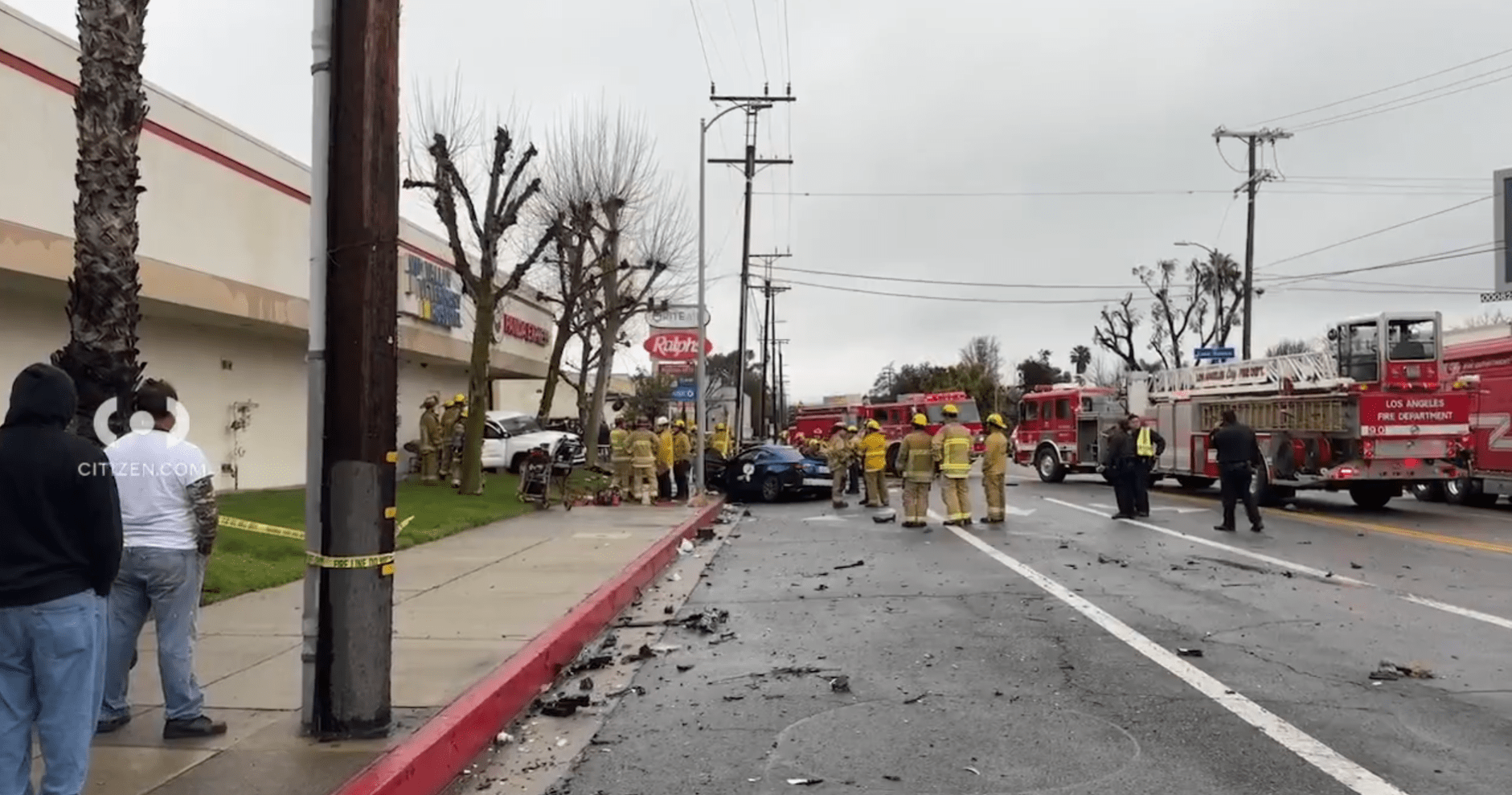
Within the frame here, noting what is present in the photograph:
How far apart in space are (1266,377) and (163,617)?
21265 millimetres

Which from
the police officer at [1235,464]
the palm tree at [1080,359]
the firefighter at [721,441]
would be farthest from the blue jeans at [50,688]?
the palm tree at [1080,359]

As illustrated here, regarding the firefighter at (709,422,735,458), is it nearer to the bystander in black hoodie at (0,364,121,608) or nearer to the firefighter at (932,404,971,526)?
the firefighter at (932,404,971,526)

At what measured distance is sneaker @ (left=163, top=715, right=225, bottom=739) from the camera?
216 inches

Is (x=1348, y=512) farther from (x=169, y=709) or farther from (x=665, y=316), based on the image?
(x=169, y=709)

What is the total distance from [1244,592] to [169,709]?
9063 millimetres

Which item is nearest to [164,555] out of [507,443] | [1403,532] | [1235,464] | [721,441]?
[1235,464]

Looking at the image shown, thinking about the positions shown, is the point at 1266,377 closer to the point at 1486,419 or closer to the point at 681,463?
the point at 1486,419

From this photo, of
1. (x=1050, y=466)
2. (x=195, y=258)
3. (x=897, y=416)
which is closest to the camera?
(x=195, y=258)

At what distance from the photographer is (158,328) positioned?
17.1 m

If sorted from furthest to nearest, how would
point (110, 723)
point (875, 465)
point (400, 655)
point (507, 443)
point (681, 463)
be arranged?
point (507, 443) → point (681, 463) → point (875, 465) → point (400, 655) → point (110, 723)

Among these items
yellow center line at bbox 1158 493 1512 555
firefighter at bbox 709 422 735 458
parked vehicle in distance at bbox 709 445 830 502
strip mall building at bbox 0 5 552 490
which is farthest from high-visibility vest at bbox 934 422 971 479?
firefighter at bbox 709 422 735 458

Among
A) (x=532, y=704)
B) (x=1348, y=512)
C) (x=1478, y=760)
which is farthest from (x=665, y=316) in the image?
(x=1478, y=760)

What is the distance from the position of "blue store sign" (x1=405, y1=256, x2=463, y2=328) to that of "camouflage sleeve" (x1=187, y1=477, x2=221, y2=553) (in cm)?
2054

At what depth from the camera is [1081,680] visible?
276 inches
